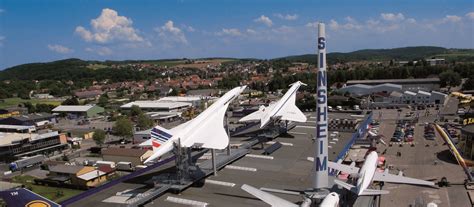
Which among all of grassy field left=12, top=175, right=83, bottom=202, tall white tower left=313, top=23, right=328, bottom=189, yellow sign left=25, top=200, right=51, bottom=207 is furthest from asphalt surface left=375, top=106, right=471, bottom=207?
grassy field left=12, top=175, right=83, bottom=202

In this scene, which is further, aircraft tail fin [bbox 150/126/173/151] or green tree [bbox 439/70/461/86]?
green tree [bbox 439/70/461/86]

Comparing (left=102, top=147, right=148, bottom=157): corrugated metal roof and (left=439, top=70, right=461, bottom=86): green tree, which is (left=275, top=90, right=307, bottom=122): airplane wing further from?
(left=439, top=70, right=461, bottom=86): green tree

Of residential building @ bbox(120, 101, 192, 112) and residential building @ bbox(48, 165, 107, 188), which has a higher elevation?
residential building @ bbox(120, 101, 192, 112)

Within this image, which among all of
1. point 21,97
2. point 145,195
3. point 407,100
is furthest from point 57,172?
point 21,97

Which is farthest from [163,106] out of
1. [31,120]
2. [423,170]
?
[423,170]

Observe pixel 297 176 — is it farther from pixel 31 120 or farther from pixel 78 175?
pixel 31 120

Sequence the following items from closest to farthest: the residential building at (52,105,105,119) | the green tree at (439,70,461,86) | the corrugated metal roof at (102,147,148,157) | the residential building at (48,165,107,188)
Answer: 1. the residential building at (48,165,107,188)
2. the corrugated metal roof at (102,147,148,157)
3. the residential building at (52,105,105,119)
4. the green tree at (439,70,461,86)

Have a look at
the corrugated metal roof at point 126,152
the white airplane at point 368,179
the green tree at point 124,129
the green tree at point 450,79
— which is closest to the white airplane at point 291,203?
the white airplane at point 368,179
